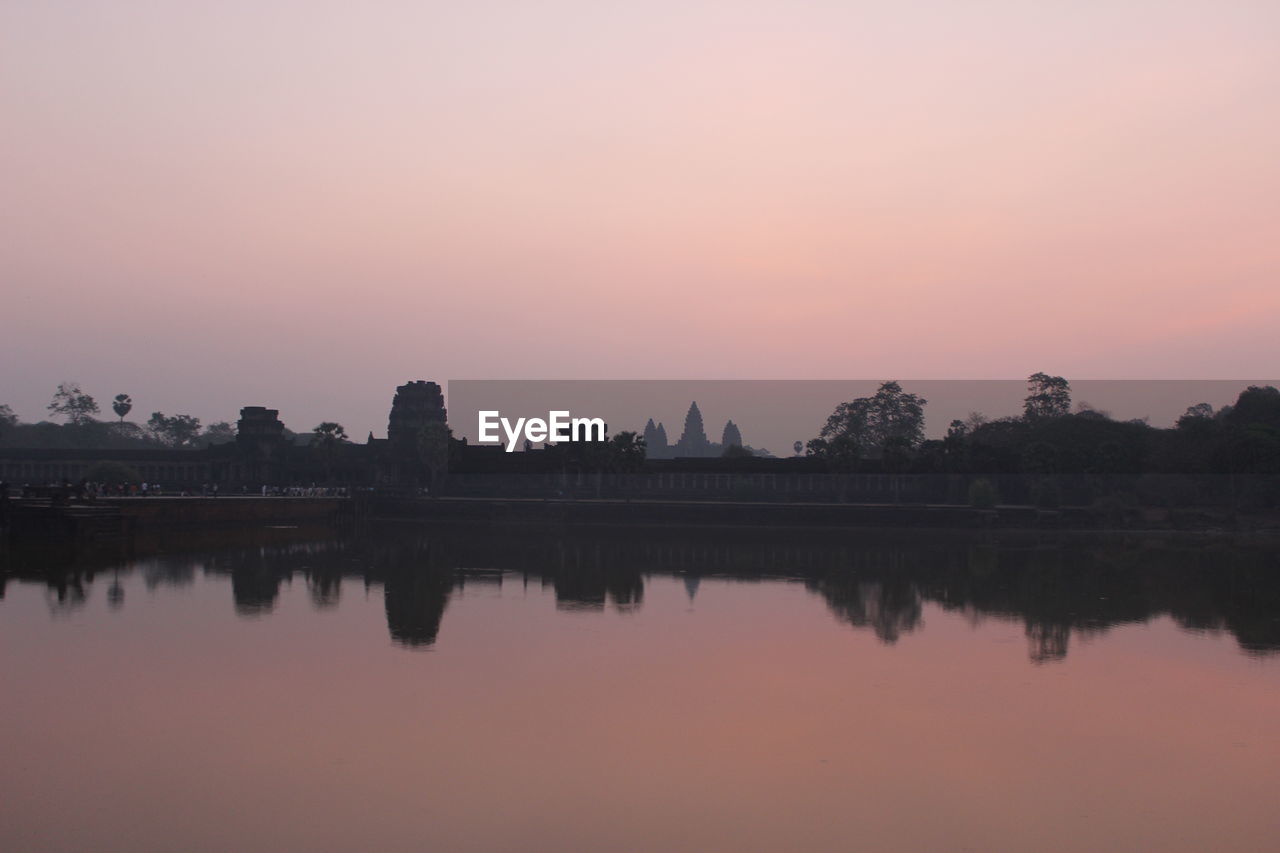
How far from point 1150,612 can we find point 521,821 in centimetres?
2544

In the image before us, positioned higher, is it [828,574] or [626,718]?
[626,718]

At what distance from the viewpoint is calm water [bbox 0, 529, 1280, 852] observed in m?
12.3

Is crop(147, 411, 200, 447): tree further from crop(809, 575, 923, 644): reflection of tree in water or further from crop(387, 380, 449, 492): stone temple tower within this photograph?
crop(809, 575, 923, 644): reflection of tree in water

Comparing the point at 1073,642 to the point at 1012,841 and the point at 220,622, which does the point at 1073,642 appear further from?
the point at 220,622

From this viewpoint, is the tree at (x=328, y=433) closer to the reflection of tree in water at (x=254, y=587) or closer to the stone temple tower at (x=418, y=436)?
the stone temple tower at (x=418, y=436)

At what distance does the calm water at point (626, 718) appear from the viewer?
12.3 m

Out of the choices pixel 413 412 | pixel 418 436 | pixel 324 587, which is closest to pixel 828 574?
pixel 324 587

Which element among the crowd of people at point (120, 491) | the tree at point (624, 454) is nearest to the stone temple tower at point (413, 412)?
the crowd of people at point (120, 491)

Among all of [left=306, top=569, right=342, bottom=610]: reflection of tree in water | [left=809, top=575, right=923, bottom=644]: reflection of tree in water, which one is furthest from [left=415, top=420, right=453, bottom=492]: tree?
[left=809, top=575, right=923, bottom=644]: reflection of tree in water

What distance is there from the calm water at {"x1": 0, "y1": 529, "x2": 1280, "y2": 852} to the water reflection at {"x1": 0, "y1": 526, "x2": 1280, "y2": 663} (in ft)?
1.17

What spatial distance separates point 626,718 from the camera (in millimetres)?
17344

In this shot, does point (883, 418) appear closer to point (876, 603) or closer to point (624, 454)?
point (624, 454)

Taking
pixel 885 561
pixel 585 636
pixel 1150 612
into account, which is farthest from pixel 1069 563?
pixel 585 636

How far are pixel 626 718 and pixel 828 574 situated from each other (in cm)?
2659
